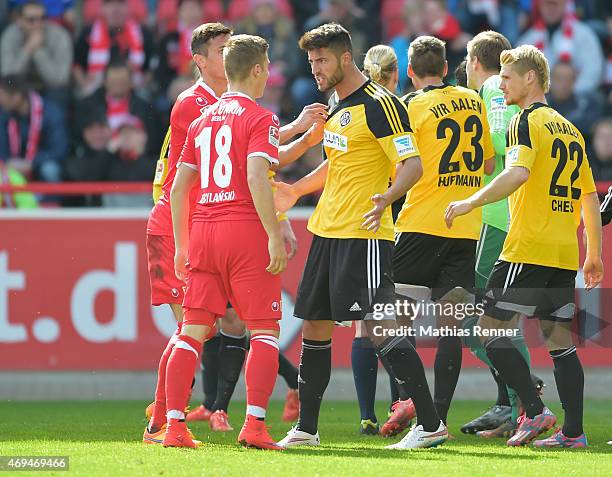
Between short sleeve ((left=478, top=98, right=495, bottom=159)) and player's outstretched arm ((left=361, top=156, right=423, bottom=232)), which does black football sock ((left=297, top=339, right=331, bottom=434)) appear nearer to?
player's outstretched arm ((left=361, top=156, right=423, bottom=232))

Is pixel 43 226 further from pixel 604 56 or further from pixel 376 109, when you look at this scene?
pixel 604 56

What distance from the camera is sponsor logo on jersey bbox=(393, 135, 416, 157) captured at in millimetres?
6805

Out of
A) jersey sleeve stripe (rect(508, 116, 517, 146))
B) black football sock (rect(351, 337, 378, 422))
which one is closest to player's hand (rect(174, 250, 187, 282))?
black football sock (rect(351, 337, 378, 422))

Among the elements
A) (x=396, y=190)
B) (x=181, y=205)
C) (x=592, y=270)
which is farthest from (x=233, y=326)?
(x=592, y=270)

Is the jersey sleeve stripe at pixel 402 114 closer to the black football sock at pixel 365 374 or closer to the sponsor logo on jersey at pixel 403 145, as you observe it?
the sponsor logo on jersey at pixel 403 145

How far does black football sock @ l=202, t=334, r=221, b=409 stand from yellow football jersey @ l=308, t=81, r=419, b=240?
218cm

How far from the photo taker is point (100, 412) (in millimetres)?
9797

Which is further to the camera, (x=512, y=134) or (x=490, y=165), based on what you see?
(x=490, y=165)

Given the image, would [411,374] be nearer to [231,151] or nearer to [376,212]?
[376,212]

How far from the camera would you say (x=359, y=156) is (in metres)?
7.01

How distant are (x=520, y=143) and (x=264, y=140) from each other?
4.76ft

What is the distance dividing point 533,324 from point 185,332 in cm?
295

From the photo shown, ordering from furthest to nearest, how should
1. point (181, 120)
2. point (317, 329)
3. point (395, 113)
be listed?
point (181, 120)
point (317, 329)
point (395, 113)

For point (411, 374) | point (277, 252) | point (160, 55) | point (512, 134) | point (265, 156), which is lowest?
point (411, 374)
